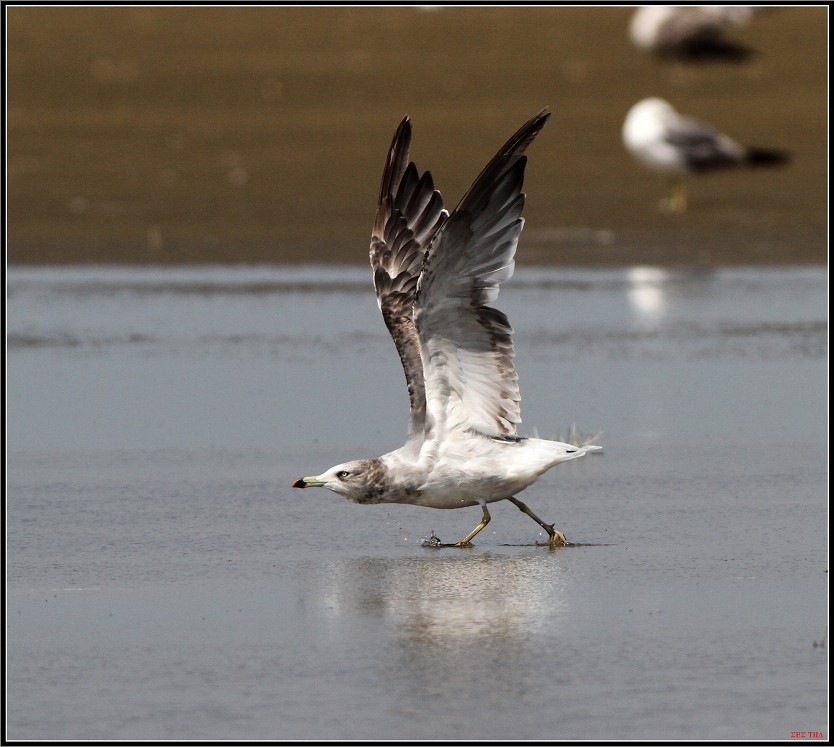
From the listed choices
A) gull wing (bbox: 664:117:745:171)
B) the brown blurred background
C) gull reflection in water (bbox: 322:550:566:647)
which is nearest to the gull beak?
gull reflection in water (bbox: 322:550:566:647)

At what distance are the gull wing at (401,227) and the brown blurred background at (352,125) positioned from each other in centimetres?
747

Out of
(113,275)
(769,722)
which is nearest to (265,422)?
(769,722)

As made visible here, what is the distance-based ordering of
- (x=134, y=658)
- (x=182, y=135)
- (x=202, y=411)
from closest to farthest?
(x=134, y=658), (x=202, y=411), (x=182, y=135)

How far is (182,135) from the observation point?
20.8 m

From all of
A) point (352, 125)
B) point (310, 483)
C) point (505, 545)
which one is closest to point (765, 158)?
point (352, 125)

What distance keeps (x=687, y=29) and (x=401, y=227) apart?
14.7m

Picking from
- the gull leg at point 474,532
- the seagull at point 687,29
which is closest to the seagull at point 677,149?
the seagull at point 687,29

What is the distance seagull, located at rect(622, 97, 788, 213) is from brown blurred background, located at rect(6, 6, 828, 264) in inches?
13.3

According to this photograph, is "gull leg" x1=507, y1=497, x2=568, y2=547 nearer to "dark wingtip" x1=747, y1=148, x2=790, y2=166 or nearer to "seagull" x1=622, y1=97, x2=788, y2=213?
"seagull" x1=622, y1=97, x2=788, y2=213

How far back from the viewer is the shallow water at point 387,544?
16.8 ft

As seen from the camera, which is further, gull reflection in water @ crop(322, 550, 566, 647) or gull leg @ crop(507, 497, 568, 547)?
gull leg @ crop(507, 497, 568, 547)

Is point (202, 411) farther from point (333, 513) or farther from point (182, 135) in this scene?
point (182, 135)

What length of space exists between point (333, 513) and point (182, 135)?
13.6m

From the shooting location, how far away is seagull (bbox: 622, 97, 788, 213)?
18766 mm
